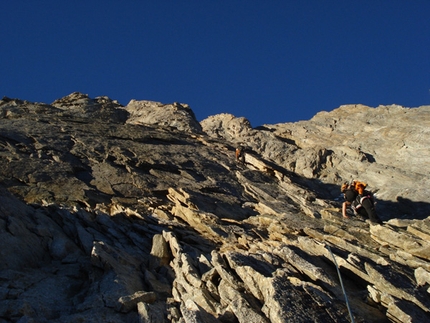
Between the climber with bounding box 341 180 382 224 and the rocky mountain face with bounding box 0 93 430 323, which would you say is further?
the climber with bounding box 341 180 382 224

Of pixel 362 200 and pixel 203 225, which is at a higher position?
pixel 362 200

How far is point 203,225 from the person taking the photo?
68.9 feet

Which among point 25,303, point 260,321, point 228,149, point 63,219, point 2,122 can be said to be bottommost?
point 260,321

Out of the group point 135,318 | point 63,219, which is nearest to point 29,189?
point 63,219

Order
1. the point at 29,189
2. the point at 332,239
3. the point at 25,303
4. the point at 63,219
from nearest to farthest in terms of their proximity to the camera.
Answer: the point at 25,303
the point at 332,239
the point at 63,219
the point at 29,189

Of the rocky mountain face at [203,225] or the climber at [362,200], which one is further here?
the climber at [362,200]

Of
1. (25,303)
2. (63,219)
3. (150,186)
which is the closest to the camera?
(25,303)

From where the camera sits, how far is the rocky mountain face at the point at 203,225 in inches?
519

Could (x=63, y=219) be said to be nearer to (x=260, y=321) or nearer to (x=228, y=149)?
(x=260, y=321)

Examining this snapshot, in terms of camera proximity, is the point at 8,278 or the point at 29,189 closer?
the point at 8,278

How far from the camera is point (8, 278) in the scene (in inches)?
577

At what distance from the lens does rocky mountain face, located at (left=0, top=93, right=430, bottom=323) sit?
13172 mm

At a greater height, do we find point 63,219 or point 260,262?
point 63,219

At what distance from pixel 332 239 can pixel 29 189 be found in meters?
16.0
